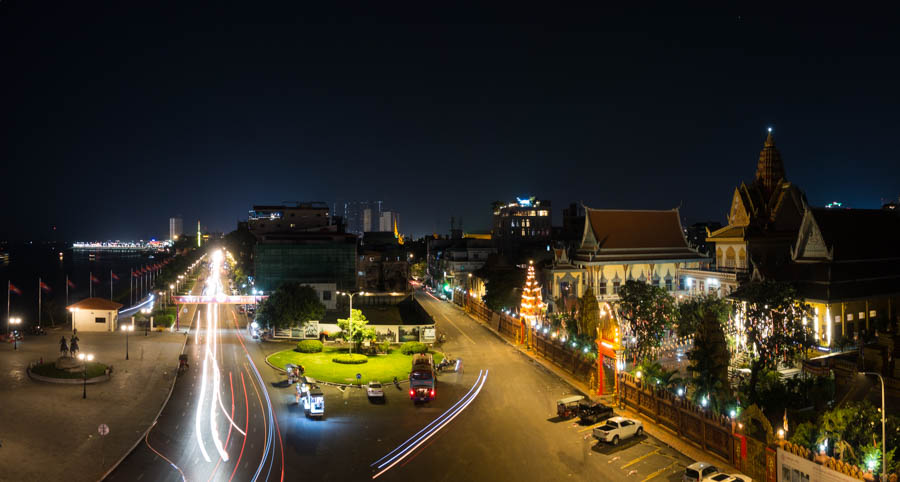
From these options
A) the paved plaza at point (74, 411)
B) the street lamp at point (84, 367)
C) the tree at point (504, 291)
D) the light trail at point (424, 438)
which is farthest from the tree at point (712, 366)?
the tree at point (504, 291)

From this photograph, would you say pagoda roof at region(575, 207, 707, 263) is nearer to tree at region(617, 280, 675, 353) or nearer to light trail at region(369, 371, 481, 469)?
tree at region(617, 280, 675, 353)

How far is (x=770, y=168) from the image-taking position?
59.8 m

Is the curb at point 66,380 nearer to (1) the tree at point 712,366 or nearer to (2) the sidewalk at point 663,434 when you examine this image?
(2) the sidewalk at point 663,434

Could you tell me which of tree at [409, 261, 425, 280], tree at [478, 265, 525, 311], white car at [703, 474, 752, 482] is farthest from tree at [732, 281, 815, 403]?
tree at [409, 261, 425, 280]

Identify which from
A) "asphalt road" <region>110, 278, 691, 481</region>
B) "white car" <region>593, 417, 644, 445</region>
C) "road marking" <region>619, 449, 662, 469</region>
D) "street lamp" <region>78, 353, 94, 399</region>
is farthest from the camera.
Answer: "street lamp" <region>78, 353, 94, 399</region>

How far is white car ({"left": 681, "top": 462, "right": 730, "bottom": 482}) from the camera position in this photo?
21.2m

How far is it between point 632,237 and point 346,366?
3829 cm

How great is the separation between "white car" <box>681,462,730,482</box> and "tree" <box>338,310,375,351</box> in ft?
95.4

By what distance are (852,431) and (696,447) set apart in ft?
20.4

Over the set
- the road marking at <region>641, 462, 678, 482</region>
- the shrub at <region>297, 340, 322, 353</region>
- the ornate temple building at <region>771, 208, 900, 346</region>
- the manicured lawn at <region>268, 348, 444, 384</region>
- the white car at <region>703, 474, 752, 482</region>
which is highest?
the ornate temple building at <region>771, 208, 900, 346</region>

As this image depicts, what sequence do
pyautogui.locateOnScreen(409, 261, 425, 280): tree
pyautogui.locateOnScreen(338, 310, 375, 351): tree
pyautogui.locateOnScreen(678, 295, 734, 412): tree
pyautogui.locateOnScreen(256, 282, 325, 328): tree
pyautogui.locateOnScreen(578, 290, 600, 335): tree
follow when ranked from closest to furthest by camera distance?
pyautogui.locateOnScreen(678, 295, 734, 412): tree, pyautogui.locateOnScreen(578, 290, 600, 335): tree, pyautogui.locateOnScreen(338, 310, 375, 351): tree, pyautogui.locateOnScreen(256, 282, 325, 328): tree, pyautogui.locateOnScreen(409, 261, 425, 280): tree

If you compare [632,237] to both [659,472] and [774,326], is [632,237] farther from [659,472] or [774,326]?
[659,472]

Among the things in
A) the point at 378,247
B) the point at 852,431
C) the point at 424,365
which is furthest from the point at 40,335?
the point at 378,247

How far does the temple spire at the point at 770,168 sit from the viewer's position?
59.7 m
